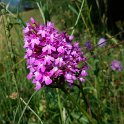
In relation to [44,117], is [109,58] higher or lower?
higher

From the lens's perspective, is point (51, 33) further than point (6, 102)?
No

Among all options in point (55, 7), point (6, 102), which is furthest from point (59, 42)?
point (55, 7)

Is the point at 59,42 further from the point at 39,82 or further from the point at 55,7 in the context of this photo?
the point at 55,7

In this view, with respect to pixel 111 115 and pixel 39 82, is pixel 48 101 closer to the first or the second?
pixel 111 115

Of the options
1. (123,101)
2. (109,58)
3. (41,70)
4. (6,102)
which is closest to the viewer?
(41,70)

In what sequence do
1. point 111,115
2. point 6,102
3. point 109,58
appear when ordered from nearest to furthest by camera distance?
1. point 111,115
2. point 6,102
3. point 109,58

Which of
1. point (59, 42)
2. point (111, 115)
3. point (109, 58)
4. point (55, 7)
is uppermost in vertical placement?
point (55, 7)
